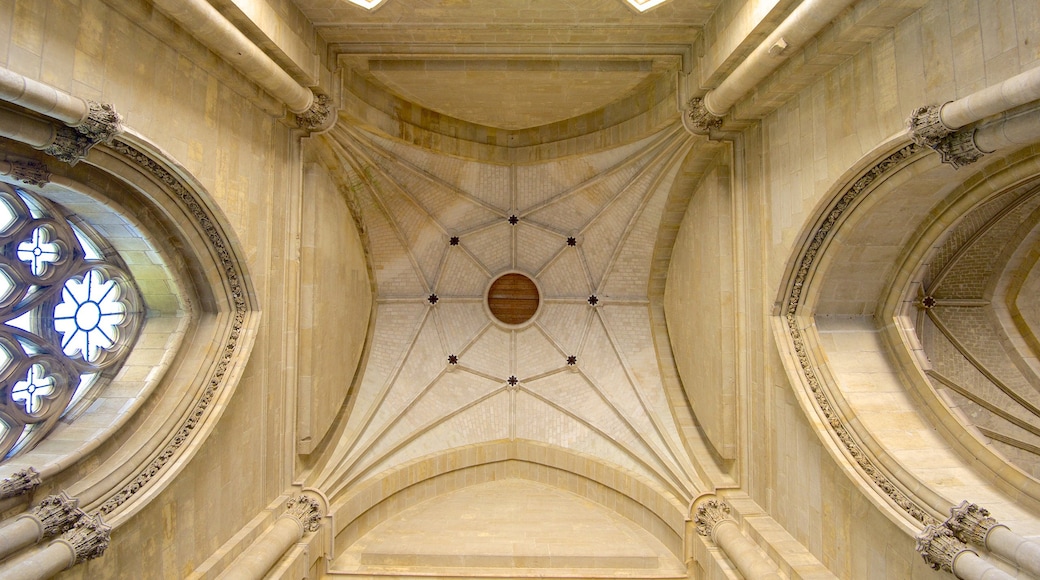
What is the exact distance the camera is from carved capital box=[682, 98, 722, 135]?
354 inches

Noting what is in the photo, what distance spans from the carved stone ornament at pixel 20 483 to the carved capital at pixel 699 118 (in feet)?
30.5

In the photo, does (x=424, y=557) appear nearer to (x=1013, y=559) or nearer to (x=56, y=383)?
(x=56, y=383)

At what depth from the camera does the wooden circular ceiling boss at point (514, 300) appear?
43.0ft

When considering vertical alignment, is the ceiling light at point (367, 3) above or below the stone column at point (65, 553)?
above

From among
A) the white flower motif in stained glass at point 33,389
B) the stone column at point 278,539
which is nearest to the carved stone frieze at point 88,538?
the white flower motif in stained glass at point 33,389

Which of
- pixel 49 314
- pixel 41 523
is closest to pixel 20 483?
pixel 41 523

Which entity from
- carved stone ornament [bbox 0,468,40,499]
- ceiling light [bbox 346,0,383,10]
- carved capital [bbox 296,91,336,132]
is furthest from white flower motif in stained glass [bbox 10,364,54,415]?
ceiling light [bbox 346,0,383,10]

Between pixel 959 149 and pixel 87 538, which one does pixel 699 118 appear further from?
pixel 87 538

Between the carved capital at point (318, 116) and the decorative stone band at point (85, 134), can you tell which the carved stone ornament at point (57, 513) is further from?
the carved capital at point (318, 116)

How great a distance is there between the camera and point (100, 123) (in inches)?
214

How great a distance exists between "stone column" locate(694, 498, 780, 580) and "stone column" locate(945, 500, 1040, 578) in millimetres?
2661

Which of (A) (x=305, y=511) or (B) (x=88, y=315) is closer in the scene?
(B) (x=88, y=315)

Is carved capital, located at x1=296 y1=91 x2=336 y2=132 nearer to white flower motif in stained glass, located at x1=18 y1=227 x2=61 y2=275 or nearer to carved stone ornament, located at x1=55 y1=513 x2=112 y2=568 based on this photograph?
white flower motif in stained glass, located at x1=18 y1=227 x2=61 y2=275

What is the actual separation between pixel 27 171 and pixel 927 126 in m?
8.38
